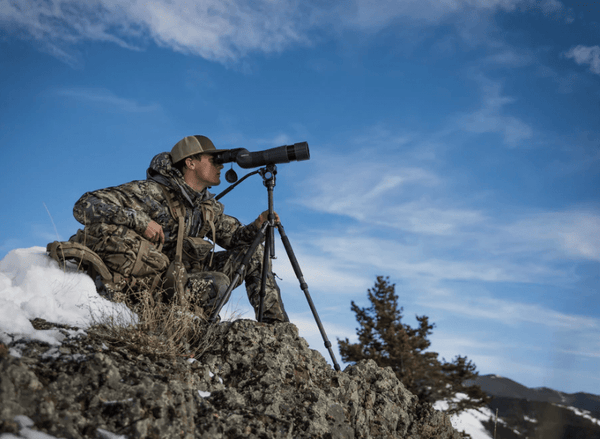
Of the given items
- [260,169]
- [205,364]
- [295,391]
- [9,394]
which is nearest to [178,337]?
[205,364]

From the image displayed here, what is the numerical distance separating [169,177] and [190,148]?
0.43m

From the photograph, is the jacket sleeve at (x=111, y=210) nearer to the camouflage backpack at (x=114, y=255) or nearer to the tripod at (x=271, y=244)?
the camouflage backpack at (x=114, y=255)

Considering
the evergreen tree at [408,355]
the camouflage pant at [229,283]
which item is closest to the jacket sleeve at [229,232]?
the camouflage pant at [229,283]

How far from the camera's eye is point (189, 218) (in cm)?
526

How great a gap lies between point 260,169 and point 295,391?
241cm

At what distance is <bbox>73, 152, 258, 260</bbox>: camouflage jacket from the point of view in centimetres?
448

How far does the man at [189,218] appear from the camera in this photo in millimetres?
4500

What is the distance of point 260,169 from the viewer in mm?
4895

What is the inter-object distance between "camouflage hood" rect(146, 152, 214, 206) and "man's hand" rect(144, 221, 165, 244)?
1.93ft

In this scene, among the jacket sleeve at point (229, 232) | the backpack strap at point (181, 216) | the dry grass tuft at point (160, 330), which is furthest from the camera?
the jacket sleeve at point (229, 232)

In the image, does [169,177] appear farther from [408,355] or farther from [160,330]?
[408,355]

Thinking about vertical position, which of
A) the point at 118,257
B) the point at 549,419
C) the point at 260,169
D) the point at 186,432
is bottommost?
the point at 186,432

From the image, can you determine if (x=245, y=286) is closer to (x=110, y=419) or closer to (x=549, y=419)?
(x=110, y=419)

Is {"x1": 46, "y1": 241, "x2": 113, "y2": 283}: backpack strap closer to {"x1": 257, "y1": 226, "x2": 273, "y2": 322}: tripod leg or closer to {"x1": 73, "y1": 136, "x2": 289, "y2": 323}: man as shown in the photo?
{"x1": 73, "y1": 136, "x2": 289, "y2": 323}: man
